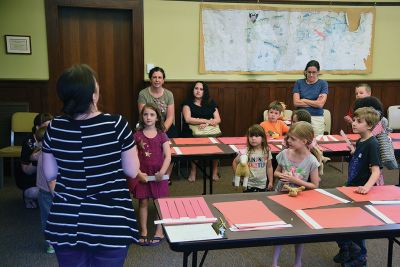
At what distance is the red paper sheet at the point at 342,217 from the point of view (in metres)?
1.81

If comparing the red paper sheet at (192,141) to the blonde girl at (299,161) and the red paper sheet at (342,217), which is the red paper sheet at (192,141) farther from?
the red paper sheet at (342,217)

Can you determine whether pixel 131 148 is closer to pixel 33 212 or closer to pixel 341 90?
pixel 33 212

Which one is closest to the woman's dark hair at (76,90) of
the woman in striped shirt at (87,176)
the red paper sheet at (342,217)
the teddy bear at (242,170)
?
the woman in striped shirt at (87,176)

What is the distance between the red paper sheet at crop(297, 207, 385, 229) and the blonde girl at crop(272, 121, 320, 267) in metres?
0.42

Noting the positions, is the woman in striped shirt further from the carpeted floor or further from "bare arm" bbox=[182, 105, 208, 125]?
"bare arm" bbox=[182, 105, 208, 125]

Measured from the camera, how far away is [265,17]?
17.4 feet

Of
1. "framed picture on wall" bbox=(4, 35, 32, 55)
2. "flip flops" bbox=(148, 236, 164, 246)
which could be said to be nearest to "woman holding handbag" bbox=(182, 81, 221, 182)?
"flip flops" bbox=(148, 236, 164, 246)

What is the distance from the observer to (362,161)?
2.63 m

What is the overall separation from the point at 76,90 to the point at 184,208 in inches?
32.9

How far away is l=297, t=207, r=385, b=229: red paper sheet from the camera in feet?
5.92

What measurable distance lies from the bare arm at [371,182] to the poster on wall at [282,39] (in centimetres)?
315

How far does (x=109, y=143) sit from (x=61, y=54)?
3928 millimetres

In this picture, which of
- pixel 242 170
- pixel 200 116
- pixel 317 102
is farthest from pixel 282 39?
pixel 242 170

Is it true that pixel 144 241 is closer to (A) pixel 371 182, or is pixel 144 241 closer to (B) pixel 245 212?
(B) pixel 245 212
